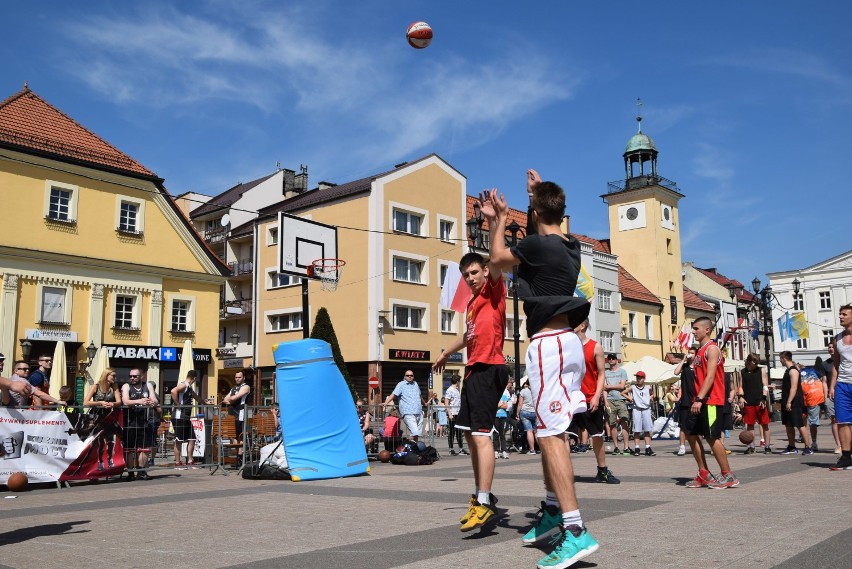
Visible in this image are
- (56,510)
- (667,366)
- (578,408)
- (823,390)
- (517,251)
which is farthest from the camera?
(667,366)

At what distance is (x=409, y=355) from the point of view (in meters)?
42.5

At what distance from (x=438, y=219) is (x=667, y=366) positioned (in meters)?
21.3

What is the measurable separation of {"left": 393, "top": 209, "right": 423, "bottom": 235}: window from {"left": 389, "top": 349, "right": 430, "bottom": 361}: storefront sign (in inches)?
273

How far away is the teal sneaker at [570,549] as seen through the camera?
427 centimetres

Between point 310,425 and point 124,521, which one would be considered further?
point 310,425

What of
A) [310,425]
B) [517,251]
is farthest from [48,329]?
[517,251]

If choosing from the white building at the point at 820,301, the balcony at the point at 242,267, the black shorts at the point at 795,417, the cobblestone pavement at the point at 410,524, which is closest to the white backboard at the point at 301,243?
the cobblestone pavement at the point at 410,524

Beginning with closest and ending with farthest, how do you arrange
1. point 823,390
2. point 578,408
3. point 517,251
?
point 578,408 → point 517,251 → point 823,390

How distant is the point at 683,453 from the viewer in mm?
15773

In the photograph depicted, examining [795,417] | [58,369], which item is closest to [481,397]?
[795,417]

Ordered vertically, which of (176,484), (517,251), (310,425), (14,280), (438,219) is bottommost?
(176,484)

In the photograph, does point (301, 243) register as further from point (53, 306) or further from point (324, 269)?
point (53, 306)

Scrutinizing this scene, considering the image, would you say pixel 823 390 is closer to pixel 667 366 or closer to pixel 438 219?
pixel 667 366

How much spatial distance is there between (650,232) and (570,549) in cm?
6165
